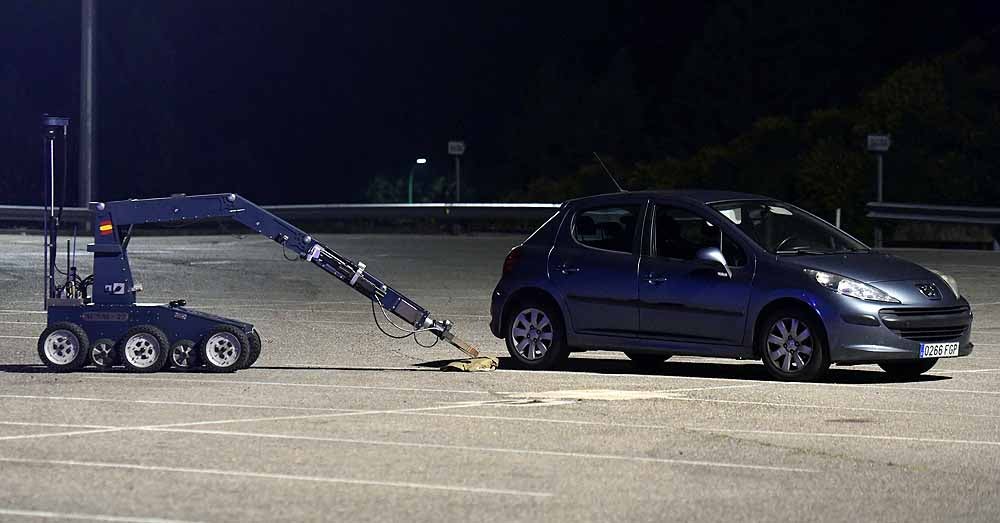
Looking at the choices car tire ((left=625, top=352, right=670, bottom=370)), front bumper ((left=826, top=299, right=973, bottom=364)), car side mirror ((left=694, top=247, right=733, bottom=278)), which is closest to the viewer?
front bumper ((left=826, top=299, right=973, bottom=364))

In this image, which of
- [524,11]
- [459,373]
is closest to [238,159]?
[524,11]

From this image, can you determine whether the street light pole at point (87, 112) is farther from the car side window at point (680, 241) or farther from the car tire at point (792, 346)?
the car tire at point (792, 346)

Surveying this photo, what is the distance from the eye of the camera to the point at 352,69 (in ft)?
265

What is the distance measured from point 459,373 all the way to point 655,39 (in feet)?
209

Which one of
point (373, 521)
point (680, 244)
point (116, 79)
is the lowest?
point (373, 521)

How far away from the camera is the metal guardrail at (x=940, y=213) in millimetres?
32031

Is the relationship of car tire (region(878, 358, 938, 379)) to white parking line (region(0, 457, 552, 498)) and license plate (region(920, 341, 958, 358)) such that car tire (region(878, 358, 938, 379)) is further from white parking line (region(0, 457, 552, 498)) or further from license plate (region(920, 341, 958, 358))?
white parking line (region(0, 457, 552, 498))

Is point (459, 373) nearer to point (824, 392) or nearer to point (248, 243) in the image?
point (824, 392)

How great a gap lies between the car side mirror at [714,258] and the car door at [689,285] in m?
0.02

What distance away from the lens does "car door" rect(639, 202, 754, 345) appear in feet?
47.3

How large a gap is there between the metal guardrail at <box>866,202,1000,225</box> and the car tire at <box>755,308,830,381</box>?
18668 mm

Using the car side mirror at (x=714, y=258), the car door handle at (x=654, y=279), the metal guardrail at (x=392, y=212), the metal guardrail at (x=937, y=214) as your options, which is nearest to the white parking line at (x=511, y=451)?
the car side mirror at (x=714, y=258)

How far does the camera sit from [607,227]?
15422mm

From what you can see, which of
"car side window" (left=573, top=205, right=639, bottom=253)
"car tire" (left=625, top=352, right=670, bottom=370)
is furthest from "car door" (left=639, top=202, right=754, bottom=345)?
"car tire" (left=625, top=352, right=670, bottom=370)
